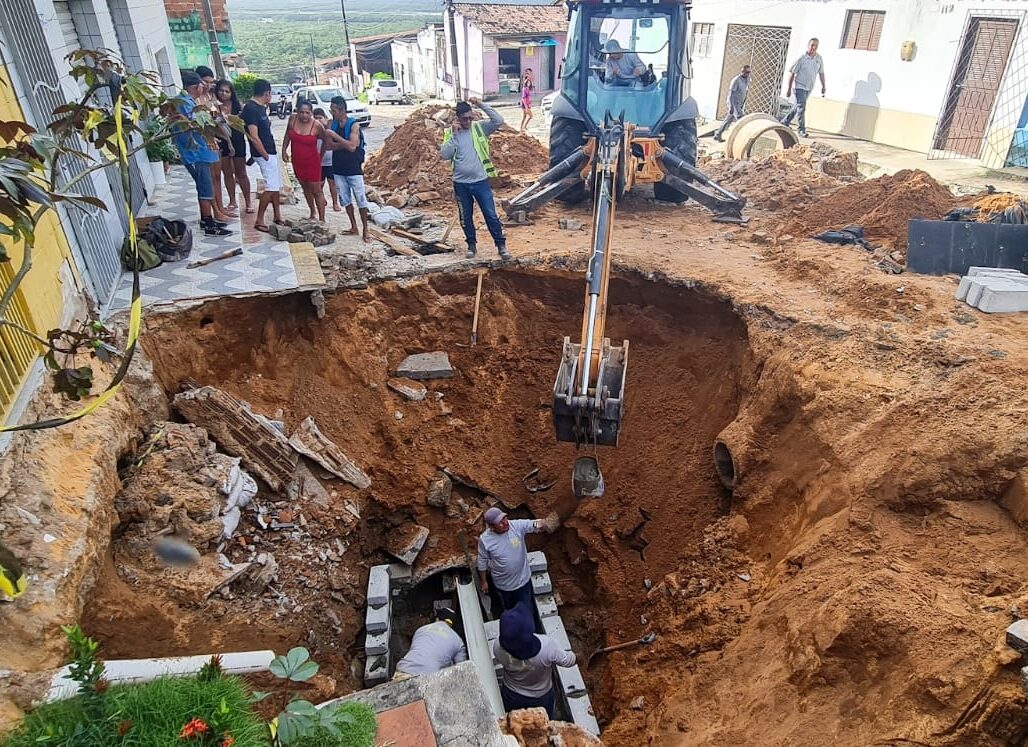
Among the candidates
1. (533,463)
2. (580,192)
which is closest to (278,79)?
(580,192)

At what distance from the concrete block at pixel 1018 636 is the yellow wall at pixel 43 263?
5.66 m

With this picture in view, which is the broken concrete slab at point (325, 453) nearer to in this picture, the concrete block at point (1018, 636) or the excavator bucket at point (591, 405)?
the excavator bucket at point (591, 405)

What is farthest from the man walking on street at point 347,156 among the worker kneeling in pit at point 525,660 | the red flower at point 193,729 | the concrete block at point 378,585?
the red flower at point 193,729

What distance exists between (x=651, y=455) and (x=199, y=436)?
4.12 metres

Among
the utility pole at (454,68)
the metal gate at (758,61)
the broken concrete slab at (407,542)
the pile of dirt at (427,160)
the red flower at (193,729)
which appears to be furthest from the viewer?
the utility pole at (454,68)

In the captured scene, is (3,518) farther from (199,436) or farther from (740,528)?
(740,528)

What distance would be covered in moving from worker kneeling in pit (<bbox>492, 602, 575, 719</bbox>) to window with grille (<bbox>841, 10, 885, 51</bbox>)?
46.0 ft

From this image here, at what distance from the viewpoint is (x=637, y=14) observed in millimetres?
8328

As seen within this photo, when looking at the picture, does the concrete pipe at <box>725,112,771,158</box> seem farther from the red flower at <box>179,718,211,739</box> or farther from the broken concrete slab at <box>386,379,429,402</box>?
the red flower at <box>179,718,211,739</box>

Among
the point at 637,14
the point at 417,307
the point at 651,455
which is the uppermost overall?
the point at 637,14

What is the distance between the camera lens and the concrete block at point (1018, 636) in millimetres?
A: 2729

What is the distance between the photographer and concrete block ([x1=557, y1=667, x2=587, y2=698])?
179 inches

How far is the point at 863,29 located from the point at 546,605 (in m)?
13.9

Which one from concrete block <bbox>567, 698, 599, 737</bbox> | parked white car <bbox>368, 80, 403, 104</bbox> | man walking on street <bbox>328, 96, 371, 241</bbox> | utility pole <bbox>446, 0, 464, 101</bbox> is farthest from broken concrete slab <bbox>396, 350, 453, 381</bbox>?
utility pole <bbox>446, 0, 464, 101</bbox>
